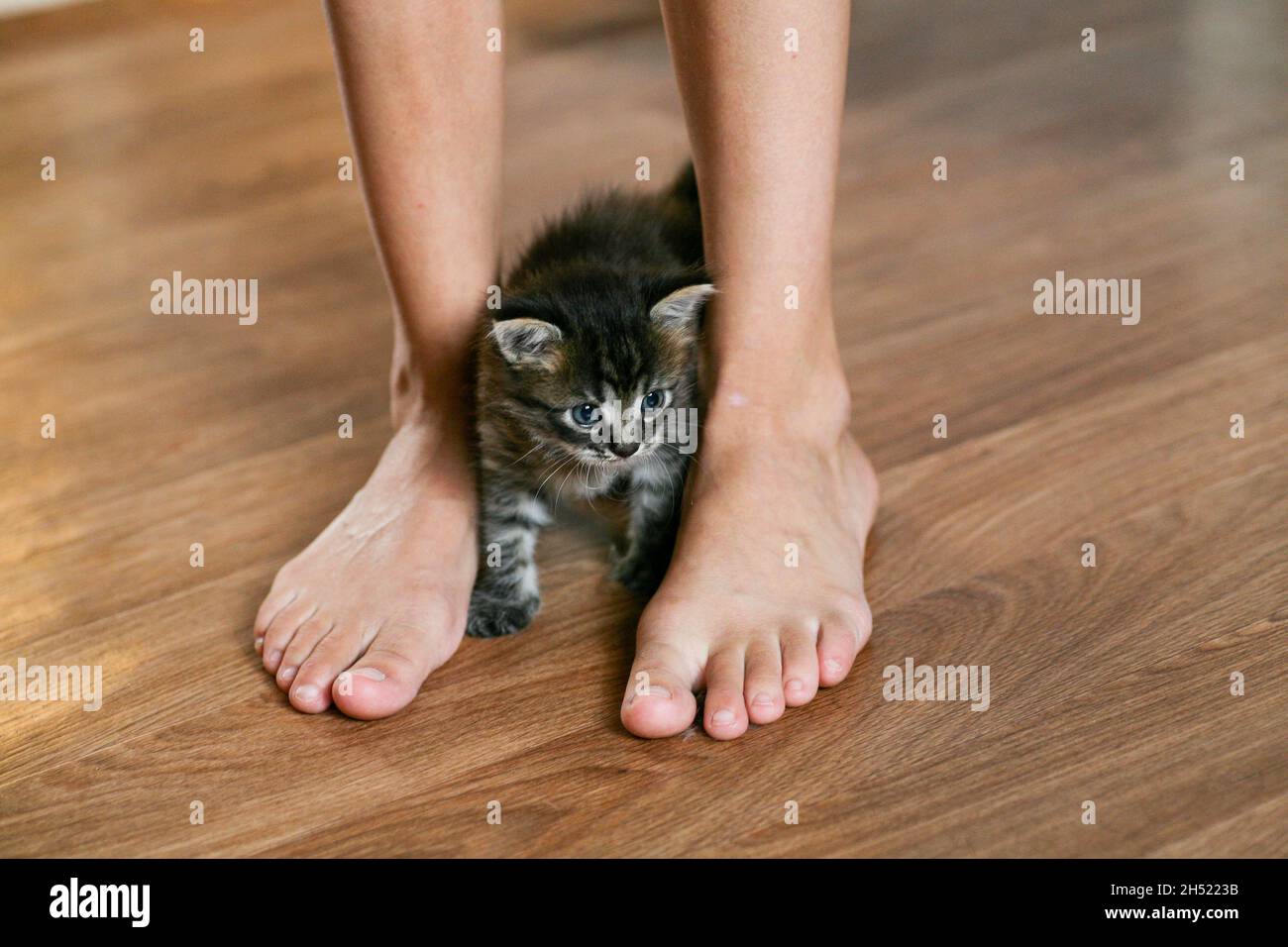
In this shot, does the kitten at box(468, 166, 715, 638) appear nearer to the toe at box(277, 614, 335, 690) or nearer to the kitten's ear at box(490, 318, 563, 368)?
the kitten's ear at box(490, 318, 563, 368)

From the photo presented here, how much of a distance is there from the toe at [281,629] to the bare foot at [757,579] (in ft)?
1.03

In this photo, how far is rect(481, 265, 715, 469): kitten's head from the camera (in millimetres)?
1166

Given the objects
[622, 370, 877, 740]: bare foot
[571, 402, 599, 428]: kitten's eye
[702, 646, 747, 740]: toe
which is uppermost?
[571, 402, 599, 428]: kitten's eye

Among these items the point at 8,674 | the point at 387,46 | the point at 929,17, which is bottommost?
the point at 8,674

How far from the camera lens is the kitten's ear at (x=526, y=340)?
1.14m

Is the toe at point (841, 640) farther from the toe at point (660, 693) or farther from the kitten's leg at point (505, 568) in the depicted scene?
the kitten's leg at point (505, 568)

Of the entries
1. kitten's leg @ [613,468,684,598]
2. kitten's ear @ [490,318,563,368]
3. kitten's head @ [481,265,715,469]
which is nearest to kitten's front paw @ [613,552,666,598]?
kitten's leg @ [613,468,684,598]

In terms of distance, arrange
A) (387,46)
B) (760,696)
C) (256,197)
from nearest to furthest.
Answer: (760,696), (387,46), (256,197)

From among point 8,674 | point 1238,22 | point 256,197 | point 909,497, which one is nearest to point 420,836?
point 8,674

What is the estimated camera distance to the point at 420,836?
982mm

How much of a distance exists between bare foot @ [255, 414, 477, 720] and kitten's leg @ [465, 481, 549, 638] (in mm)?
15
